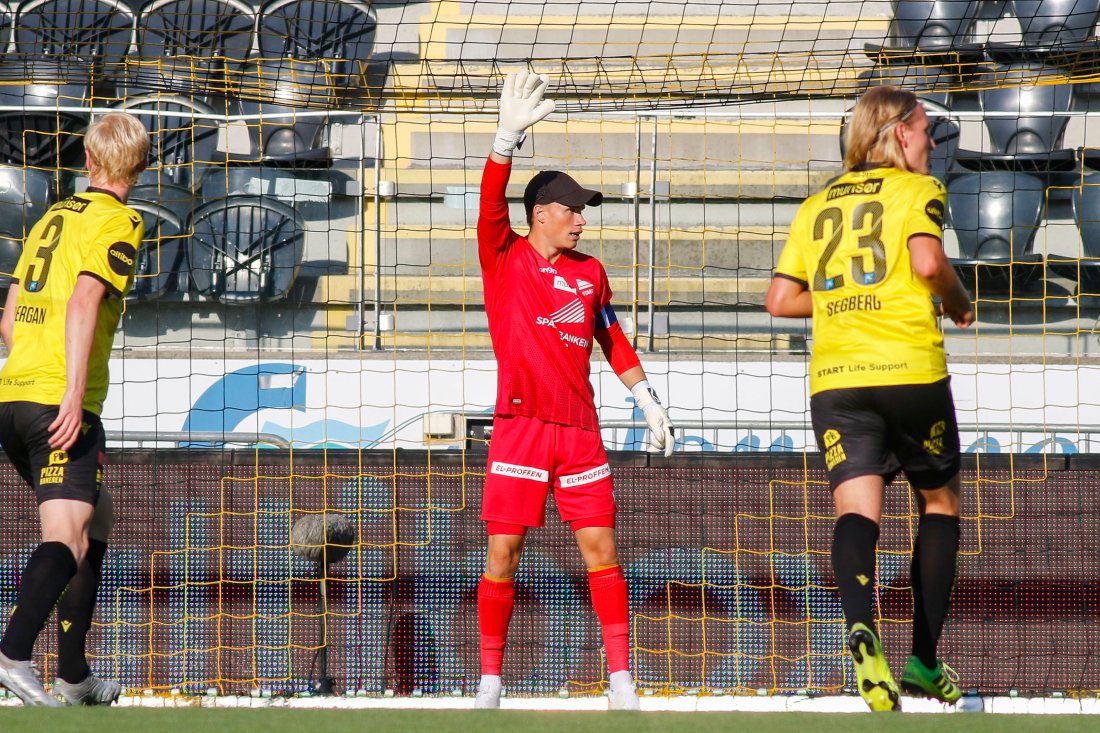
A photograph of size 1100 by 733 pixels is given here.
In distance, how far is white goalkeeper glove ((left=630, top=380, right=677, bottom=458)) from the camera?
4125mm

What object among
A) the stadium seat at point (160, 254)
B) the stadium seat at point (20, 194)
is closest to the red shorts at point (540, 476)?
the stadium seat at point (160, 254)

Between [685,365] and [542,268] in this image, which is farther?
[685,365]

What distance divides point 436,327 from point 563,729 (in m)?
6.28

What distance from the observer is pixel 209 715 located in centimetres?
273

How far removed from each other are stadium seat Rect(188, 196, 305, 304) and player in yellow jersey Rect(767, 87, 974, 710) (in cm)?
586

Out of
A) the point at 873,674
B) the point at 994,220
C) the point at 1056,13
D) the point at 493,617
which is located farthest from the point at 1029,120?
the point at 873,674

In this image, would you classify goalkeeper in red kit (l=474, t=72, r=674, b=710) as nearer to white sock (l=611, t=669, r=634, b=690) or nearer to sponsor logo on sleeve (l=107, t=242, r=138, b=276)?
white sock (l=611, t=669, r=634, b=690)

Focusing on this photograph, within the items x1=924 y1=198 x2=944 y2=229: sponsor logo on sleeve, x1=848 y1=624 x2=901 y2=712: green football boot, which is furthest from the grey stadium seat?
x1=848 y1=624 x2=901 y2=712: green football boot

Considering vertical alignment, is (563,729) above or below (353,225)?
below

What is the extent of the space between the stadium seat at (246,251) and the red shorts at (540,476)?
4.87 m

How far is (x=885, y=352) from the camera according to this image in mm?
3066

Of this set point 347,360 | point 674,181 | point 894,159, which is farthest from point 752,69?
point 894,159

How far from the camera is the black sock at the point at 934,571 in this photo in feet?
10.4

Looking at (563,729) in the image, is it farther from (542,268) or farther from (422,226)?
(422,226)
